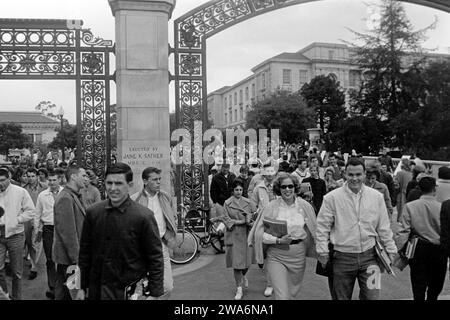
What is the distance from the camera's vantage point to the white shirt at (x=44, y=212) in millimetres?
6414

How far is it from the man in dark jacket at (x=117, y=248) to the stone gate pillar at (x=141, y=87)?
15.6 feet

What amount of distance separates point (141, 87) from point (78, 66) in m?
1.38

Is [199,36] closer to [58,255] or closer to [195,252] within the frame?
[195,252]

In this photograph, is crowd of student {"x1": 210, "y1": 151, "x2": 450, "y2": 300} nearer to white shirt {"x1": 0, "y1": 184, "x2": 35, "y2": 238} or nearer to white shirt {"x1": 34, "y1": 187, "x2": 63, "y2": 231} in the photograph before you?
white shirt {"x1": 34, "y1": 187, "x2": 63, "y2": 231}

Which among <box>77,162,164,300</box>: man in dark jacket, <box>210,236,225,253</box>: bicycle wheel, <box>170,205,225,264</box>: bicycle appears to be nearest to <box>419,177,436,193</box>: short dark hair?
<box>77,162,164,300</box>: man in dark jacket

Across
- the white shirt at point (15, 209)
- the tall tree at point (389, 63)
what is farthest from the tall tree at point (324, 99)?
the white shirt at point (15, 209)

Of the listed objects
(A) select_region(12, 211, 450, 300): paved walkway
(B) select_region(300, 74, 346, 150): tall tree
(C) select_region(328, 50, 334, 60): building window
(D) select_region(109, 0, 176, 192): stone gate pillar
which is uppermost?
(C) select_region(328, 50, 334, 60): building window

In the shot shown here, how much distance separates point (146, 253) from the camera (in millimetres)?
3416

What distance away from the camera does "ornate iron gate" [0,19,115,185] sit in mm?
8539

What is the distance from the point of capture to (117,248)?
3.32 m

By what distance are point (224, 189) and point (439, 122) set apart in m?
20.4

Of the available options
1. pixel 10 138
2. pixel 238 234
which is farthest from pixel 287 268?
pixel 10 138

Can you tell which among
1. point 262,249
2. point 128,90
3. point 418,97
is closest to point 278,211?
point 262,249

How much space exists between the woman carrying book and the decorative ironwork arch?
299 centimetres
